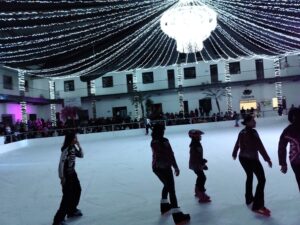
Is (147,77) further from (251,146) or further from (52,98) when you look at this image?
(251,146)

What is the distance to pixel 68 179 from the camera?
14.4ft

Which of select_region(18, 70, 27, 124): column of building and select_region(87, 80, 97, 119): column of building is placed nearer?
select_region(18, 70, 27, 124): column of building

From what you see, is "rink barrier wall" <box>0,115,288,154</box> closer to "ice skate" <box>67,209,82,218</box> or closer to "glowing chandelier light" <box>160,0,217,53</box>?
"glowing chandelier light" <box>160,0,217,53</box>

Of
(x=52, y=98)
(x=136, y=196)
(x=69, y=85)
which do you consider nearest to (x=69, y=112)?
(x=52, y=98)

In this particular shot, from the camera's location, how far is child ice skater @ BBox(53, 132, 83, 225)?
13.9 feet

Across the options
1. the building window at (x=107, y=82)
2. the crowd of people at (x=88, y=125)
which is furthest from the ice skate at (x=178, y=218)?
the building window at (x=107, y=82)

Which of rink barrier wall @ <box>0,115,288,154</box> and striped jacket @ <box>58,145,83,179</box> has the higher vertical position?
striped jacket @ <box>58,145,83,179</box>

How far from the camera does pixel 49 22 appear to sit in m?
10.5

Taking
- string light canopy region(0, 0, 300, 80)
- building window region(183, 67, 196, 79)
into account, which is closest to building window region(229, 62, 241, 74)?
building window region(183, 67, 196, 79)

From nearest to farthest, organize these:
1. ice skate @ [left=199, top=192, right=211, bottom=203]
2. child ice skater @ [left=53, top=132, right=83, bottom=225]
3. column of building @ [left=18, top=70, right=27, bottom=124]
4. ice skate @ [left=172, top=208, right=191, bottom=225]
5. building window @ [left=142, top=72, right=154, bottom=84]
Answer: ice skate @ [left=172, top=208, right=191, bottom=225] → child ice skater @ [left=53, top=132, right=83, bottom=225] → ice skate @ [left=199, top=192, right=211, bottom=203] → column of building @ [left=18, top=70, right=27, bottom=124] → building window @ [left=142, top=72, right=154, bottom=84]

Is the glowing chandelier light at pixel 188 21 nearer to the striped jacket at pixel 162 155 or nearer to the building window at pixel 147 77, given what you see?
the striped jacket at pixel 162 155

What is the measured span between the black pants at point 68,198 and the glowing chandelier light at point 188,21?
242 inches

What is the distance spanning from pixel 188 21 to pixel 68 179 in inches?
250

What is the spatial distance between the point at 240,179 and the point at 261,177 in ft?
7.26
